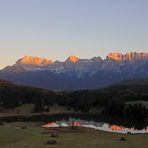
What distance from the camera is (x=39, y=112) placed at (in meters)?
200

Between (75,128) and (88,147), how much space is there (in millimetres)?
42477

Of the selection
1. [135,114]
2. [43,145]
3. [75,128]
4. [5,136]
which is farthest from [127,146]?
[135,114]

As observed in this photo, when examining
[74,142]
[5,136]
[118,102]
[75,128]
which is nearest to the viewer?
[74,142]

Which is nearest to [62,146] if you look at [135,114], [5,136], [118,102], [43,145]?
[43,145]

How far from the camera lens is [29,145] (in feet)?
187

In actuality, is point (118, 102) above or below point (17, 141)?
above

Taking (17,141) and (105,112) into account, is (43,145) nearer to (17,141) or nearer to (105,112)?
(17,141)

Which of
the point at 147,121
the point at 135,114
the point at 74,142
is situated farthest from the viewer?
the point at 135,114

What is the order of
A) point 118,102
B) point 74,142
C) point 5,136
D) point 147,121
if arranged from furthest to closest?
point 118,102 → point 147,121 → point 5,136 → point 74,142

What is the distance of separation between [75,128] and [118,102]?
3937 inches

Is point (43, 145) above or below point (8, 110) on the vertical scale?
below

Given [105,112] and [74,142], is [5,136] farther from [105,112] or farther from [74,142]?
[105,112]

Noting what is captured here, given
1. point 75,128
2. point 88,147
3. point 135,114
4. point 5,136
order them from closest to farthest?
point 88,147, point 5,136, point 75,128, point 135,114

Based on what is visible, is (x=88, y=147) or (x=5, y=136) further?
(x=5, y=136)
